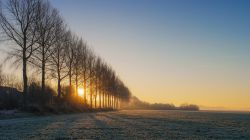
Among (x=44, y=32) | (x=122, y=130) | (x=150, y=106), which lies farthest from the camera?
(x=150, y=106)

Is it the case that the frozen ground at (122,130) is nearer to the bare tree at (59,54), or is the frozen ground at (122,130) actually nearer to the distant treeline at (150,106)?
the bare tree at (59,54)

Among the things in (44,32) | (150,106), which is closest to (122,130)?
(44,32)

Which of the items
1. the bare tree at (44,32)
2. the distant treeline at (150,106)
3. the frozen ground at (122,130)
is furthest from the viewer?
the distant treeline at (150,106)

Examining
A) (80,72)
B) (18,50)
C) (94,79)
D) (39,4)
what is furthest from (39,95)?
(94,79)

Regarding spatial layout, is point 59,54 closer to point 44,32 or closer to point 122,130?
point 44,32

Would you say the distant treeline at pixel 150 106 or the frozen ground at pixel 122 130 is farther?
the distant treeline at pixel 150 106

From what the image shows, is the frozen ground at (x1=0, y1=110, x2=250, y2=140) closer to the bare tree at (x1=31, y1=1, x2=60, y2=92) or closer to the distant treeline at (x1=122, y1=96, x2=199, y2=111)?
the bare tree at (x1=31, y1=1, x2=60, y2=92)

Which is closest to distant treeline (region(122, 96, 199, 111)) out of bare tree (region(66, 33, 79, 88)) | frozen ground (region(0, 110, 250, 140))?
bare tree (region(66, 33, 79, 88))

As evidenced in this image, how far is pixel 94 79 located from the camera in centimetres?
6631

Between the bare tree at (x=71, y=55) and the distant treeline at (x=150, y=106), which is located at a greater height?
the bare tree at (x=71, y=55)

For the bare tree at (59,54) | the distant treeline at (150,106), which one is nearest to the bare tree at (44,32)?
the bare tree at (59,54)

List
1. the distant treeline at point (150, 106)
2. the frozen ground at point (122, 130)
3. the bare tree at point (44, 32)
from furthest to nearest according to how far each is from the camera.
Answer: the distant treeline at point (150, 106) < the bare tree at point (44, 32) < the frozen ground at point (122, 130)

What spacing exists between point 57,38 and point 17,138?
3159 centimetres

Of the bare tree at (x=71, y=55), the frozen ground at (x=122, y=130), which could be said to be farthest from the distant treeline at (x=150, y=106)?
the frozen ground at (x=122, y=130)
